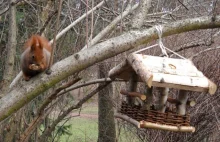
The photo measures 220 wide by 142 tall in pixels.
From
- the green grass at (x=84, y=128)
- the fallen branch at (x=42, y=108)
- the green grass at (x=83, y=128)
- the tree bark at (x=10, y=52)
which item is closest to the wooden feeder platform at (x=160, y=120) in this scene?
the fallen branch at (x=42, y=108)

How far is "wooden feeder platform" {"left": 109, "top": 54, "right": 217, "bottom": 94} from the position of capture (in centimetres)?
243

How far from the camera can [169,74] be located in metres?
2.50

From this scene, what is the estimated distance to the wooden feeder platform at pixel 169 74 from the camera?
2.43 meters

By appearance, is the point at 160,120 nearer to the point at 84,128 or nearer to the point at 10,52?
the point at 10,52

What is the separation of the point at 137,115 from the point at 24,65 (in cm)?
78

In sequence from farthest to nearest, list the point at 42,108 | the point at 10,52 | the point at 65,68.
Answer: the point at 10,52 → the point at 42,108 → the point at 65,68

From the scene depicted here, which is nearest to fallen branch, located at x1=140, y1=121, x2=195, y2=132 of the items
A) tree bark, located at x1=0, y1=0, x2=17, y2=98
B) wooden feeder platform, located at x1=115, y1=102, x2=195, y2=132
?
wooden feeder platform, located at x1=115, y1=102, x2=195, y2=132

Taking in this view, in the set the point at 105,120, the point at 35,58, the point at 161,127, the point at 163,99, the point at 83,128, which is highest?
the point at 35,58

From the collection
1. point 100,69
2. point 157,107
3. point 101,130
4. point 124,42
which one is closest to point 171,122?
point 157,107

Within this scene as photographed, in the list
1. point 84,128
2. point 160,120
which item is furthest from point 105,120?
point 160,120

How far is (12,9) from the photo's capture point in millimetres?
3354

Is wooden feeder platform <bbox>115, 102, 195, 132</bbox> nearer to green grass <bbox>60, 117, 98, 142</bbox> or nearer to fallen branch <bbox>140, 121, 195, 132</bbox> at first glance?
fallen branch <bbox>140, 121, 195, 132</bbox>

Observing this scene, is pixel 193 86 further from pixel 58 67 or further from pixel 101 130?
pixel 101 130

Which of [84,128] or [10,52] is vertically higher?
[10,52]
